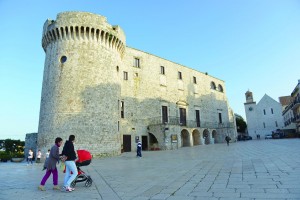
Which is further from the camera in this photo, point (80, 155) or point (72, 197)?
point (80, 155)

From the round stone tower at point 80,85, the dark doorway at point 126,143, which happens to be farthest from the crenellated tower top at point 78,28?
the dark doorway at point 126,143

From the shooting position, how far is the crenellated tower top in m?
18.1

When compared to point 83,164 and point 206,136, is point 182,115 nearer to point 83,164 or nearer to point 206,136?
point 206,136

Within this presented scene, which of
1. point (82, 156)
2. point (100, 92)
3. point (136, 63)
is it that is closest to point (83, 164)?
point (82, 156)

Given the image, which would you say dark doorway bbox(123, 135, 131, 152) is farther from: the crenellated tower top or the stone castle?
the crenellated tower top

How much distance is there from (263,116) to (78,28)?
49272 mm

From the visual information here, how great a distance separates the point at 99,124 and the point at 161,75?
13579 mm

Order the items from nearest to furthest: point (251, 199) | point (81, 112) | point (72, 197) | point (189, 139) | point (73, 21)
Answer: point (251, 199) < point (72, 197) < point (81, 112) < point (73, 21) < point (189, 139)

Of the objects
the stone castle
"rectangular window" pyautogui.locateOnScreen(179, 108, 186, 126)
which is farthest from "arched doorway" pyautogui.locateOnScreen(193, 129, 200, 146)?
the stone castle

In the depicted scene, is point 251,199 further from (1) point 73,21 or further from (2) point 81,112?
(1) point 73,21

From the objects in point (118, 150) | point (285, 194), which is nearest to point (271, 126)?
point (118, 150)

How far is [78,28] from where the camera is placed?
18109 millimetres

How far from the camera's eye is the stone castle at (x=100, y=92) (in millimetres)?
16875

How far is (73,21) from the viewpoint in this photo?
18.1 m
